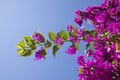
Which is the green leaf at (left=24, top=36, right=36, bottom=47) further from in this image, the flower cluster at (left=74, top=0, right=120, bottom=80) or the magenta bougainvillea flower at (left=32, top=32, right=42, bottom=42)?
the flower cluster at (left=74, top=0, right=120, bottom=80)

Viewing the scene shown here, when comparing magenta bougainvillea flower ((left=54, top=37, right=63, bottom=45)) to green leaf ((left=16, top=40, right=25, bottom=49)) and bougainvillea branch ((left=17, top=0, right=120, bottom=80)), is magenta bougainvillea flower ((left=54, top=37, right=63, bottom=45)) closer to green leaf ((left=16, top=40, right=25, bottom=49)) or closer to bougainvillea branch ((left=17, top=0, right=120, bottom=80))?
bougainvillea branch ((left=17, top=0, right=120, bottom=80))

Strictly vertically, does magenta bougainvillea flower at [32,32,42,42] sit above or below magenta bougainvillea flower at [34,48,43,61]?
above

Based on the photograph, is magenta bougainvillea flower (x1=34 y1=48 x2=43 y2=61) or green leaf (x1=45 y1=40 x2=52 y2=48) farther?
magenta bougainvillea flower (x1=34 y1=48 x2=43 y2=61)

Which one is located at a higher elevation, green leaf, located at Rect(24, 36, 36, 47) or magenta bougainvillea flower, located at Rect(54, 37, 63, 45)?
green leaf, located at Rect(24, 36, 36, 47)

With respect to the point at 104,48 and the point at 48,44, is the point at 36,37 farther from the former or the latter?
the point at 104,48

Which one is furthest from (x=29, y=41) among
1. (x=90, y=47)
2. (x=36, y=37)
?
(x=90, y=47)

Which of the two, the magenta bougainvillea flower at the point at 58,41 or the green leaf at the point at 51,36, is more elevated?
the green leaf at the point at 51,36

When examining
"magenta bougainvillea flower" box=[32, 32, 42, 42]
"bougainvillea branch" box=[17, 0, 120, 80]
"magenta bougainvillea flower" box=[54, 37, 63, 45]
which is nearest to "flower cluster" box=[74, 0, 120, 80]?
"bougainvillea branch" box=[17, 0, 120, 80]

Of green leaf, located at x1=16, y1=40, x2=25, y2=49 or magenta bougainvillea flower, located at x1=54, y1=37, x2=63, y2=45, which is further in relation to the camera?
green leaf, located at x1=16, y1=40, x2=25, y2=49

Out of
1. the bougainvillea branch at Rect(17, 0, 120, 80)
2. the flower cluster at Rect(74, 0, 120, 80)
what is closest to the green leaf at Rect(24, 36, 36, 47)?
the bougainvillea branch at Rect(17, 0, 120, 80)

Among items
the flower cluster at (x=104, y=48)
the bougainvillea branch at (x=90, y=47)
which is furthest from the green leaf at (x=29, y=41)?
the flower cluster at (x=104, y=48)

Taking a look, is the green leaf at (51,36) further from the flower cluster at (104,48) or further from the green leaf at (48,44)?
the flower cluster at (104,48)

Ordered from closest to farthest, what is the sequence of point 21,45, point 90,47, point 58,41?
point 58,41
point 21,45
point 90,47

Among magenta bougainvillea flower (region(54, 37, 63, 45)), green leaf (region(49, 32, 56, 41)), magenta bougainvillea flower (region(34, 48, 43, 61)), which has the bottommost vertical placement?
magenta bougainvillea flower (region(34, 48, 43, 61))
